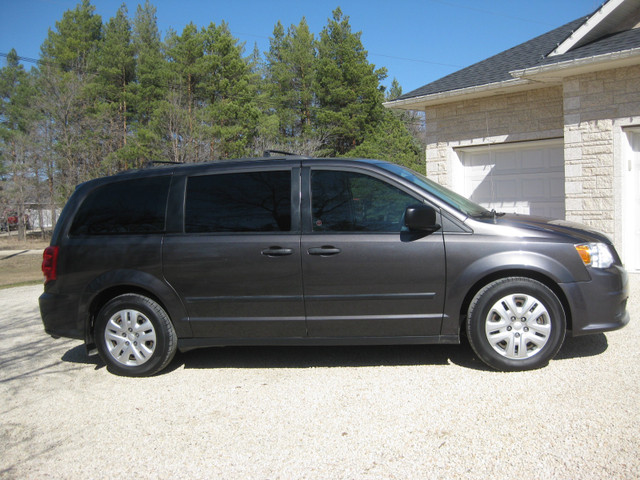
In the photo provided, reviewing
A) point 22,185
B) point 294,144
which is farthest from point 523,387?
point 22,185

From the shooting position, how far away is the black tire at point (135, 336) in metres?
4.78

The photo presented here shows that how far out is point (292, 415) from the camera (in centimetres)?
382

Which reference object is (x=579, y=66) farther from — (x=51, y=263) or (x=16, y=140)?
(x=16, y=140)

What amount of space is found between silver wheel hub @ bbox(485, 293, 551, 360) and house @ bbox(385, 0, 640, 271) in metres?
5.67

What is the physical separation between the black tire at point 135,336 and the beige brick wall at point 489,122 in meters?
8.18

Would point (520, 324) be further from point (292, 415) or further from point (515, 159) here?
point (515, 159)

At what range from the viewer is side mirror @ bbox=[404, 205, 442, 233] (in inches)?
169

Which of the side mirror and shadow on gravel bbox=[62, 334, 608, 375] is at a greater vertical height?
the side mirror

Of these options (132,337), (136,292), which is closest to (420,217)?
(136,292)

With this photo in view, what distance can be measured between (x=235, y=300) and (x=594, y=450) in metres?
2.88

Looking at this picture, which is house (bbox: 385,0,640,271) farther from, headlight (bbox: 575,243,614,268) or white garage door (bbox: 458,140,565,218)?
headlight (bbox: 575,243,614,268)

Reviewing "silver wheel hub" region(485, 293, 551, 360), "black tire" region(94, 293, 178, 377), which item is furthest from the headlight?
"black tire" region(94, 293, 178, 377)

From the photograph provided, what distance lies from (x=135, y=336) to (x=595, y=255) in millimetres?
4016

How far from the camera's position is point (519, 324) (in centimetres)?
436
